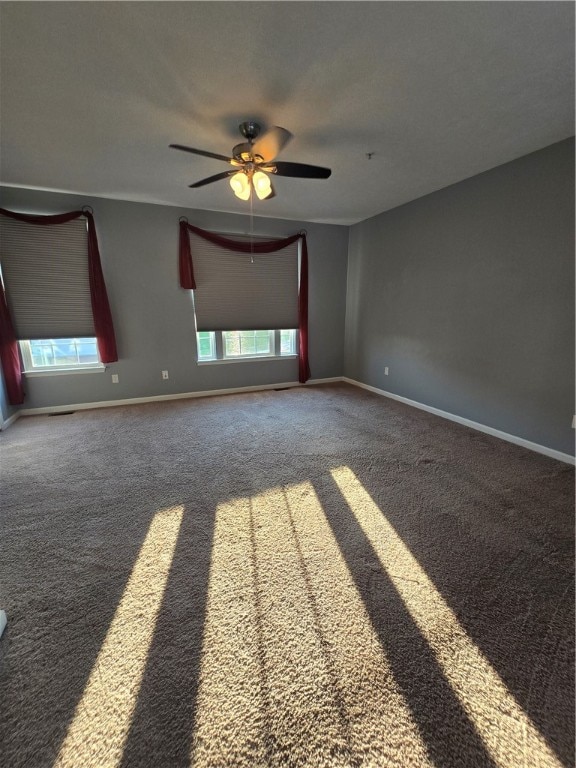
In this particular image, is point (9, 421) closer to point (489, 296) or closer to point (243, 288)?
point (243, 288)

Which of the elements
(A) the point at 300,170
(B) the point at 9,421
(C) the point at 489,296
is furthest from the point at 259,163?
(B) the point at 9,421

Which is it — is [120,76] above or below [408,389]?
above

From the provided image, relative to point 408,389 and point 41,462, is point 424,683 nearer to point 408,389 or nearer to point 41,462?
point 41,462

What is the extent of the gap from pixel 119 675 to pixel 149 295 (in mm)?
3827

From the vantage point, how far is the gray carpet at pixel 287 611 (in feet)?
3.22

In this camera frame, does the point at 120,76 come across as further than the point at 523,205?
No

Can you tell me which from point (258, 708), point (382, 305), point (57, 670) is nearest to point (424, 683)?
point (258, 708)

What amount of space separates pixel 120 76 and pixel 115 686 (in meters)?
2.86

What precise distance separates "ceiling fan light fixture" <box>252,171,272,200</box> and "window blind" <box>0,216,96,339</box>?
8.16ft

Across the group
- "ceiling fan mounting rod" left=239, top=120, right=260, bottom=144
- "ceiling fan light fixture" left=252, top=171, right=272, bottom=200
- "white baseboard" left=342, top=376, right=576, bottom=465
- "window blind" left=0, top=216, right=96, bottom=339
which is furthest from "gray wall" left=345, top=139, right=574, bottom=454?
"window blind" left=0, top=216, right=96, bottom=339

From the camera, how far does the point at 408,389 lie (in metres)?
4.13

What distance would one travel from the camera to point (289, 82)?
1.75 m

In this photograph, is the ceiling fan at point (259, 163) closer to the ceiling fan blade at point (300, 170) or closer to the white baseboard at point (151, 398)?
the ceiling fan blade at point (300, 170)

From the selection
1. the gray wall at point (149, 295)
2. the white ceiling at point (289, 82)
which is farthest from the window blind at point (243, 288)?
the white ceiling at point (289, 82)
